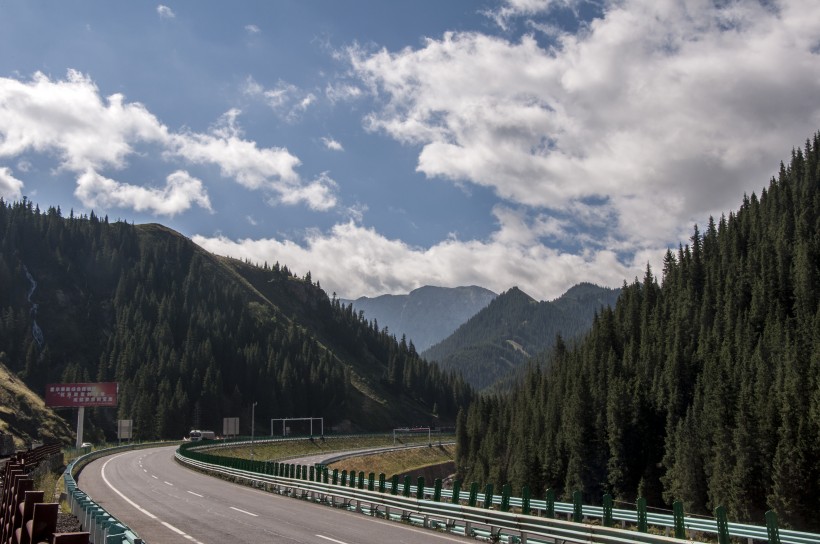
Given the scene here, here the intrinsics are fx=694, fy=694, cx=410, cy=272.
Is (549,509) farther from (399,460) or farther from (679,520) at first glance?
(399,460)

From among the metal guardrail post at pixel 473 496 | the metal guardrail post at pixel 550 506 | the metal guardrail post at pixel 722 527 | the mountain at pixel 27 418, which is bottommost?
the mountain at pixel 27 418

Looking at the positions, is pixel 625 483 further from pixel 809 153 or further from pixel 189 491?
pixel 809 153

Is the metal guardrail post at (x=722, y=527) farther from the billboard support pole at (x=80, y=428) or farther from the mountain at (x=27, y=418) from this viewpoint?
the mountain at (x=27, y=418)

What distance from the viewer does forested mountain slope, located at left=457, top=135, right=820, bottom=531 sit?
274 feet

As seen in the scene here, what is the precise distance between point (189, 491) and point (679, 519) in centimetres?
3042

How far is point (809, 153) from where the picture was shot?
177625 mm

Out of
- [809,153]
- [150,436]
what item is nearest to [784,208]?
[809,153]

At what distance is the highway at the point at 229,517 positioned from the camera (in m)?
20.9

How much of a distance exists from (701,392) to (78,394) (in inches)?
3672

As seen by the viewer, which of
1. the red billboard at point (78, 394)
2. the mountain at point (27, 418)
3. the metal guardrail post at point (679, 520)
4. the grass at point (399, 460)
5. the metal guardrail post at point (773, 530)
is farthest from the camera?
the mountain at point (27, 418)

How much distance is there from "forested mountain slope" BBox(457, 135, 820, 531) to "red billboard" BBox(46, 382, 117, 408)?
6568 cm

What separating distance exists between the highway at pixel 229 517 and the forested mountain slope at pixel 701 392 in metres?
64.0

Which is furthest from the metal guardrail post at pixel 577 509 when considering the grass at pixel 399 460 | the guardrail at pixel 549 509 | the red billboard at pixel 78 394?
the red billboard at pixel 78 394

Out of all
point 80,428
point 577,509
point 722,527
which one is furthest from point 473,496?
point 80,428
